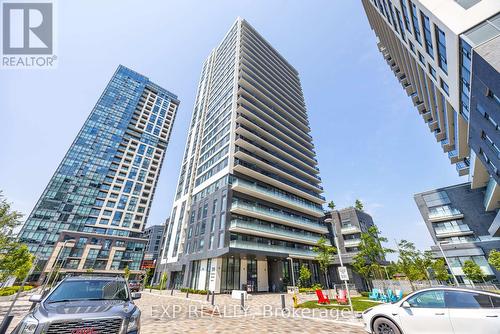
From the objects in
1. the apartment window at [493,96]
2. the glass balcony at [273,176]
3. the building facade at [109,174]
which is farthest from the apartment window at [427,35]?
the building facade at [109,174]

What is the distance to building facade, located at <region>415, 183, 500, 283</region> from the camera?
3434 centimetres

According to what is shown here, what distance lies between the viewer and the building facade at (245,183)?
97.7 feet

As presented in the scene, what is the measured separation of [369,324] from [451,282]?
153 feet

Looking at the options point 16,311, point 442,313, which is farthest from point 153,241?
point 442,313

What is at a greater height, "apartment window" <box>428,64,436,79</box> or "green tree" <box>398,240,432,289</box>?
"apartment window" <box>428,64,436,79</box>

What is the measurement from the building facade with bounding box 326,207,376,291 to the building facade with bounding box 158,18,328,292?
6.09 m

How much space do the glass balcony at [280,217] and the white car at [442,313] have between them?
24.2m

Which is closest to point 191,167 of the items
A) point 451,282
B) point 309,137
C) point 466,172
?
point 309,137

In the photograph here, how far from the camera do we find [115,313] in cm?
464

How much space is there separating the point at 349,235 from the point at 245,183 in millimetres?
29541

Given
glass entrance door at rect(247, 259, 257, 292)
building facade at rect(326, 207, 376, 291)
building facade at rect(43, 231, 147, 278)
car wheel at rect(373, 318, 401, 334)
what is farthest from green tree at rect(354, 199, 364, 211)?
building facade at rect(43, 231, 147, 278)

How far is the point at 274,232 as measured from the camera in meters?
32.0

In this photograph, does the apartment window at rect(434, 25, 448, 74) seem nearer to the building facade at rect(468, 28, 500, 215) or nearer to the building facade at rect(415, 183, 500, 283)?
the building facade at rect(468, 28, 500, 215)

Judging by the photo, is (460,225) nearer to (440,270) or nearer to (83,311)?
(440,270)
